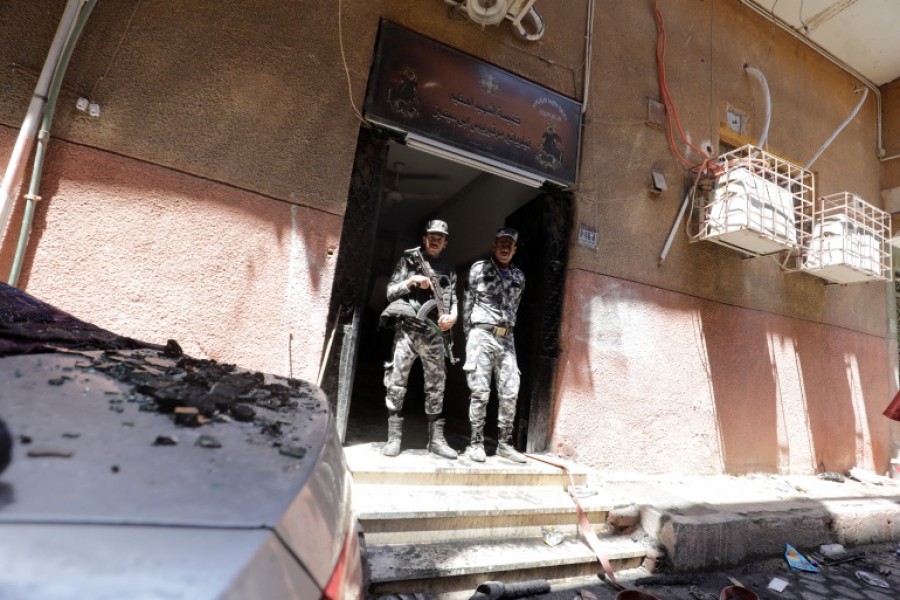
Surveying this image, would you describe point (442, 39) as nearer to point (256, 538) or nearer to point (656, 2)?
point (656, 2)

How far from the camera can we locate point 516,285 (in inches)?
156

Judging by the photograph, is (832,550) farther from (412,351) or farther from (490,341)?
(412,351)

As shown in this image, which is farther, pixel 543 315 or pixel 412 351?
pixel 543 315

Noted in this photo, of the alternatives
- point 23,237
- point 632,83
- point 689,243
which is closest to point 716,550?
point 689,243

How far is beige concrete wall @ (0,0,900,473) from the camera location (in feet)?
9.00

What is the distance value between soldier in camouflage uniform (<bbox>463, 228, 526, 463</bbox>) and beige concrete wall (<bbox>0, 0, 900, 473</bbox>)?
2.05ft

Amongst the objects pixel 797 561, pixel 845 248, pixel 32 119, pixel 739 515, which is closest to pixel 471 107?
pixel 32 119

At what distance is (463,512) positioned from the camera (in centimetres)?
279

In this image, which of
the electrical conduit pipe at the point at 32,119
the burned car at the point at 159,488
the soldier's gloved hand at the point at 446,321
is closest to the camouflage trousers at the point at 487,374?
the soldier's gloved hand at the point at 446,321

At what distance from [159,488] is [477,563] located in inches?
91.4

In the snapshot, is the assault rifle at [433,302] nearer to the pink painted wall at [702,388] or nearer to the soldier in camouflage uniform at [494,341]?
the soldier in camouflage uniform at [494,341]

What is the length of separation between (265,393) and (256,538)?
0.79 m

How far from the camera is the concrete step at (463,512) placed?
263 centimetres

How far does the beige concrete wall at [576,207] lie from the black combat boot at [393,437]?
0.80m
